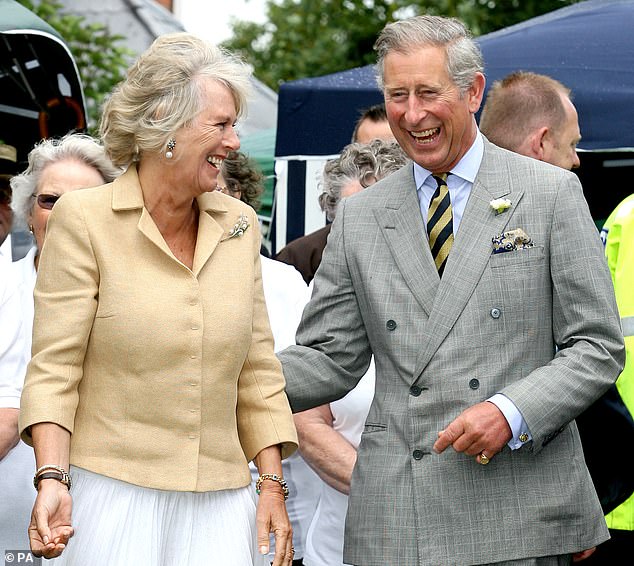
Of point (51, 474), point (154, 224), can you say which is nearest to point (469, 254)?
point (154, 224)

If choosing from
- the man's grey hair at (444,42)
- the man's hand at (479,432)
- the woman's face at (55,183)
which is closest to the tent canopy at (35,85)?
the woman's face at (55,183)

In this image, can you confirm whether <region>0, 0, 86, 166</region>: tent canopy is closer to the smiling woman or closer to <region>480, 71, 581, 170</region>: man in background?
<region>480, 71, 581, 170</region>: man in background

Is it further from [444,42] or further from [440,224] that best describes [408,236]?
[444,42]

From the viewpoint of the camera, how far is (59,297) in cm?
313

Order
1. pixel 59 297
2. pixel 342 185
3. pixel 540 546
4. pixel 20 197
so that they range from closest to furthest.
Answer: pixel 59 297 < pixel 540 546 < pixel 20 197 < pixel 342 185

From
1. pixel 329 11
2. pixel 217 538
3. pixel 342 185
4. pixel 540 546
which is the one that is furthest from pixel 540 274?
pixel 329 11

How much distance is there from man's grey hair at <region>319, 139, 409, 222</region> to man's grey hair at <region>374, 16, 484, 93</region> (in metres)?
1.48

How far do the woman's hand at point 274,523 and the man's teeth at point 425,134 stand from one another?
110cm

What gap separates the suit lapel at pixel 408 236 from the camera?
359 centimetres

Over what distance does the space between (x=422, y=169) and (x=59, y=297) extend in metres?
1.23

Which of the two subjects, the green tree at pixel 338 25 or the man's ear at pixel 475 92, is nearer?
the man's ear at pixel 475 92

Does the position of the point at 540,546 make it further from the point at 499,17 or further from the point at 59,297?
the point at 499,17

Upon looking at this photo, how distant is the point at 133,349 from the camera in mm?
3143

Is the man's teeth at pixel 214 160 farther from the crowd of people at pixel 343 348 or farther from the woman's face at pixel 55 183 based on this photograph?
the woman's face at pixel 55 183
